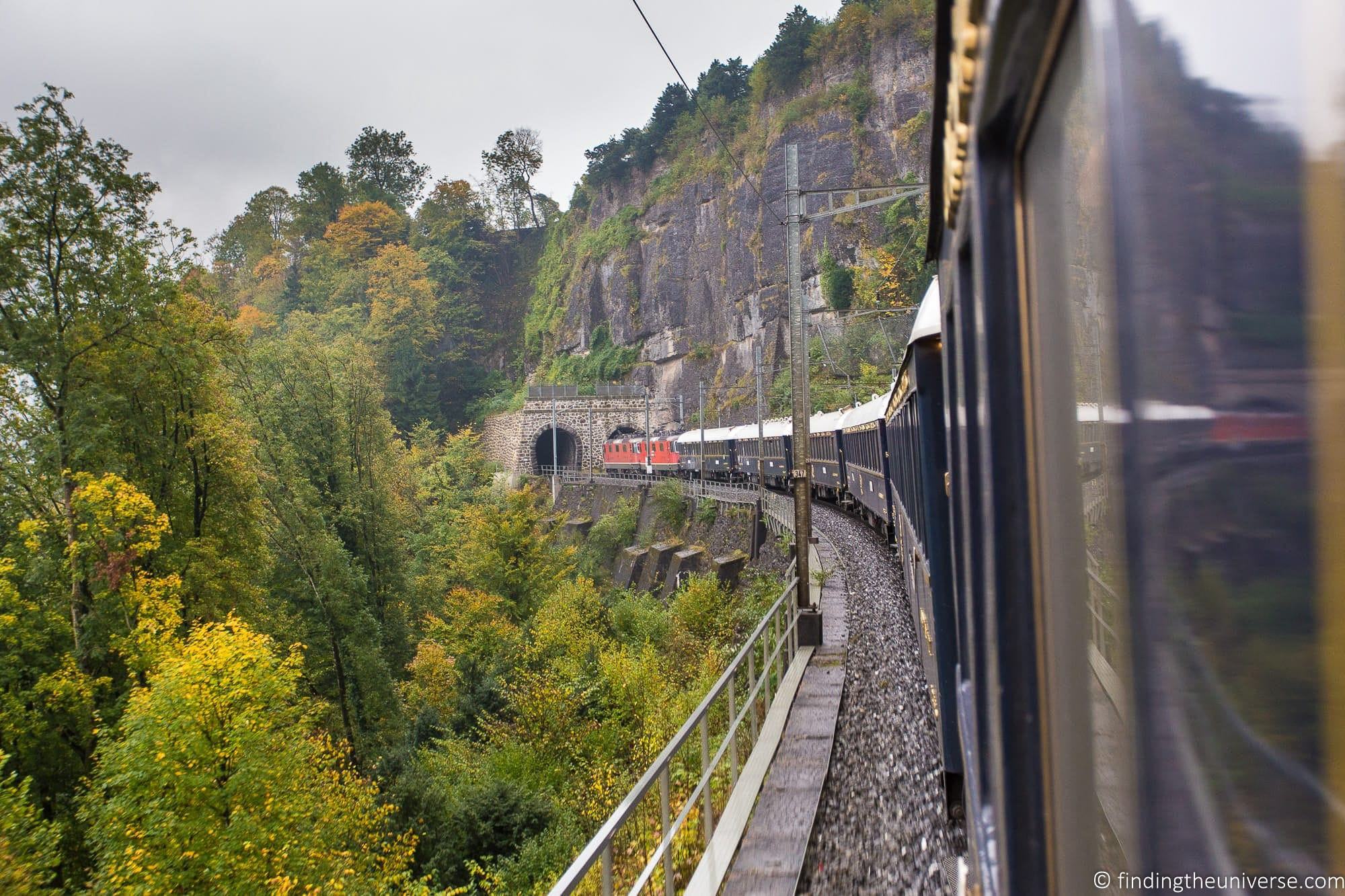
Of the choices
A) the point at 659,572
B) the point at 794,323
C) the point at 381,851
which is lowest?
the point at 381,851

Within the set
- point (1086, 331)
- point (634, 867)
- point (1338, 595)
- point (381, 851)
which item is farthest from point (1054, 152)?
point (381, 851)

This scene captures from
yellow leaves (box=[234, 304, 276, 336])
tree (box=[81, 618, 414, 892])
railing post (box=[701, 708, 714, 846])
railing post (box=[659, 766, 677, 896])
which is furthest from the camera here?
yellow leaves (box=[234, 304, 276, 336])

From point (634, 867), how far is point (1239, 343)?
248 inches

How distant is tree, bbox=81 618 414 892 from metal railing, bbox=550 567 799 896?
26.7 feet

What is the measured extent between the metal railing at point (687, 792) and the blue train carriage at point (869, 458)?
4.03 meters

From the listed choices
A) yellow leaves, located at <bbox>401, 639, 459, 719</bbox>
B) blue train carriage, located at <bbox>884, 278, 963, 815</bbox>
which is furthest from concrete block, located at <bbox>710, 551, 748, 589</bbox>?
blue train carriage, located at <bbox>884, 278, 963, 815</bbox>

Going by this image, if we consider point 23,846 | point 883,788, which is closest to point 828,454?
point 883,788

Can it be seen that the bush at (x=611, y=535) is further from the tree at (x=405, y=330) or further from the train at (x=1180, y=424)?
the train at (x=1180, y=424)

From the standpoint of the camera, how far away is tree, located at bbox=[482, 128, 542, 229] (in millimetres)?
89375

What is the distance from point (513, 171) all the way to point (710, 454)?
61.4 meters

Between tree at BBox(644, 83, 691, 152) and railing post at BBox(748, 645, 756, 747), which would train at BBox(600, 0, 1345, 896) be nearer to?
railing post at BBox(748, 645, 756, 747)

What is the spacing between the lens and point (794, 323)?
10070mm

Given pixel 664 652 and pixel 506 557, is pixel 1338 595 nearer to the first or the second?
pixel 664 652

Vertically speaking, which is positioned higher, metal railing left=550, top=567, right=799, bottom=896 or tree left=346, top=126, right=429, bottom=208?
tree left=346, top=126, right=429, bottom=208
